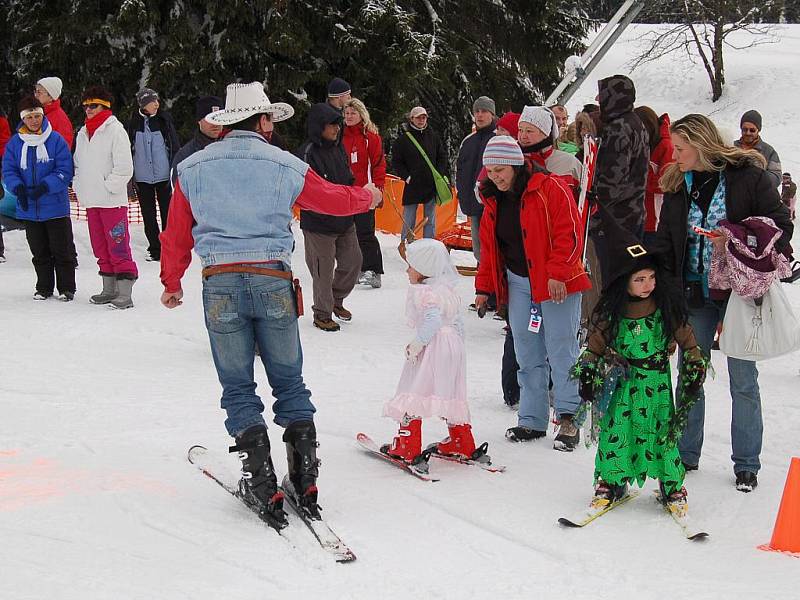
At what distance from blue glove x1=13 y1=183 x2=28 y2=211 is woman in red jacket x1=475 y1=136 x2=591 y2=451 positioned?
5309 millimetres

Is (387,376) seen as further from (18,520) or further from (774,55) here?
(774,55)

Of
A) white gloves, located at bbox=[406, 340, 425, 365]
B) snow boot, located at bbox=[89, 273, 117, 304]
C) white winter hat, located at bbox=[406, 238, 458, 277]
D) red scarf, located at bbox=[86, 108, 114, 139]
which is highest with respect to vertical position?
red scarf, located at bbox=[86, 108, 114, 139]

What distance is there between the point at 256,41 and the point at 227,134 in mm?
11059

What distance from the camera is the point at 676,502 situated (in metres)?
4.85

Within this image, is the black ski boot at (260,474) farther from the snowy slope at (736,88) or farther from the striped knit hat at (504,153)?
the snowy slope at (736,88)

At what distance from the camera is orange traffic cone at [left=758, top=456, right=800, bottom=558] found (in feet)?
14.7

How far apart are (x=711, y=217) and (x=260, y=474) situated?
2.71m

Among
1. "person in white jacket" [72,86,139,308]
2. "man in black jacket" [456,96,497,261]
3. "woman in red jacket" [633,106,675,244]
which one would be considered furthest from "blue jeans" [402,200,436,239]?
"woman in red jacket" [633,106,675,244]

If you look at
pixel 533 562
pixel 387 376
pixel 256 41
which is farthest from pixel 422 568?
pixel 256 41

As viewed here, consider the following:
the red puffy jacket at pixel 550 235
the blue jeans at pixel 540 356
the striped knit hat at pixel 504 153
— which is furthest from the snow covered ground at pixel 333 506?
the striped knit hat at pixel 504 153

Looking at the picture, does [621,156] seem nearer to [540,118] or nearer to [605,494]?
[540,118]

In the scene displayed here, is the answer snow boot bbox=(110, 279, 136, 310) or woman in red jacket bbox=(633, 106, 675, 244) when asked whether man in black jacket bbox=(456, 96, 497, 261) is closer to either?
woman in red jacket bbox=(633, 106, 675, 244)

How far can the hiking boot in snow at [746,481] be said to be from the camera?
5332 mm

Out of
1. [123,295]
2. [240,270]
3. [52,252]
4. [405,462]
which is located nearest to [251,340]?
[240,270]
